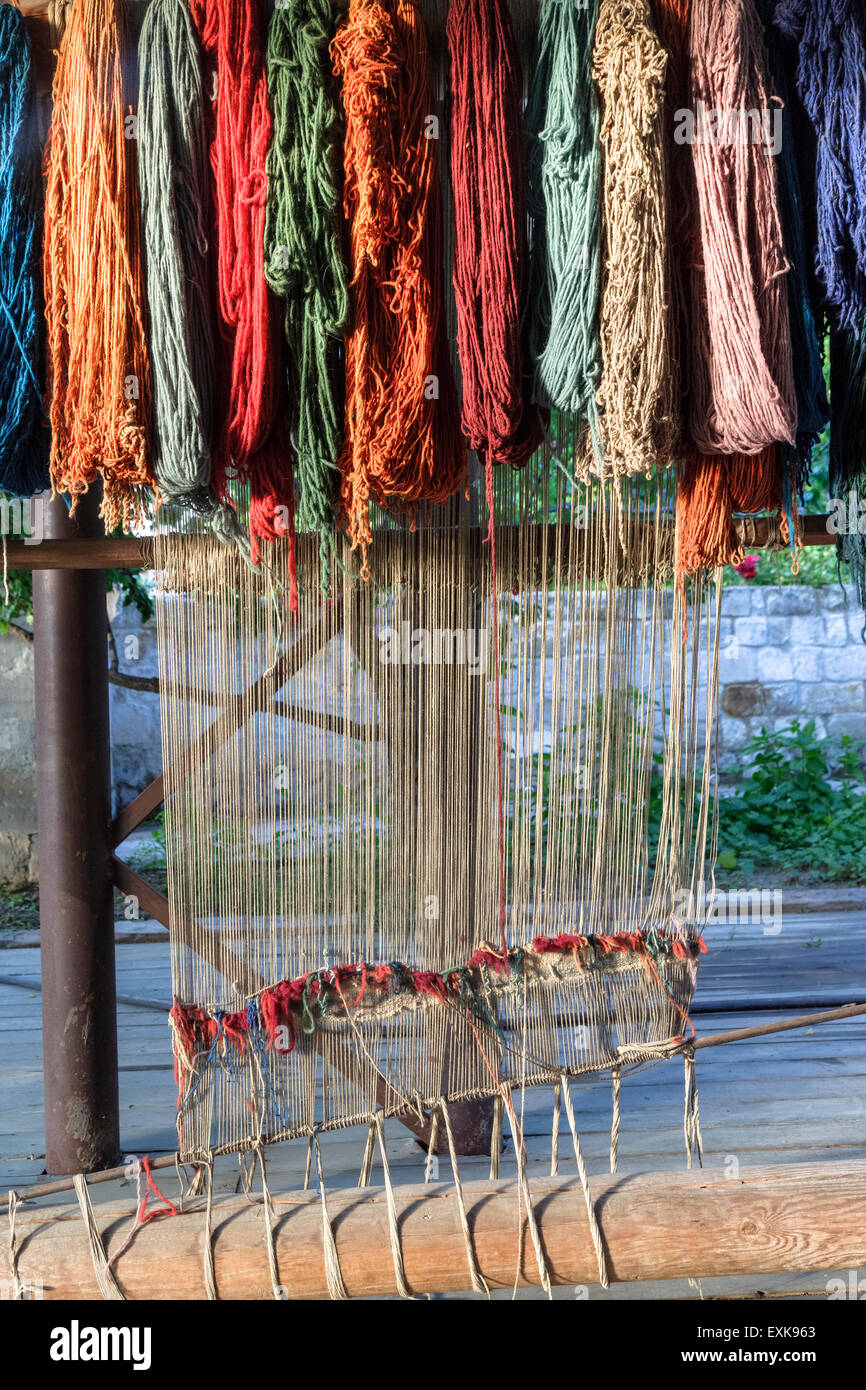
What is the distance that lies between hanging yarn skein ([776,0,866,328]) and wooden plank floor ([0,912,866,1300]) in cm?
120

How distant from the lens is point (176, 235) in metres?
1.40

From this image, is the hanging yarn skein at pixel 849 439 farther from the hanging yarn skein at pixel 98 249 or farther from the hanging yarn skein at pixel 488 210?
the hanging yarn skein at pixel 98 249

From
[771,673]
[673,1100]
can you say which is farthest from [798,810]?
[673,1100]

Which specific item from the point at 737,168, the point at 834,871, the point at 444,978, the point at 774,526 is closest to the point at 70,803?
the point at 444,978

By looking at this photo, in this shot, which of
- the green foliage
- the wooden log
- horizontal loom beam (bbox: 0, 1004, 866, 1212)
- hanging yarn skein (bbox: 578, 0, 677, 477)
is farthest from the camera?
the green foliage

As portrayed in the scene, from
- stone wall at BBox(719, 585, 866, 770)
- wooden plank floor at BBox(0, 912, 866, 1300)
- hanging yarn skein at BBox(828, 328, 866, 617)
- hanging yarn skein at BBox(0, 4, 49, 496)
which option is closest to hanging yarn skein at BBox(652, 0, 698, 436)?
hanging yarn skein at BBox(828, 328, 866, 617)

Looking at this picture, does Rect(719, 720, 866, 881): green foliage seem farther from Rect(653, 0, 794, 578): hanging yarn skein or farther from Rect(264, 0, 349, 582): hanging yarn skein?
Rect(264, 0, 349, 582): hanging yarn skein

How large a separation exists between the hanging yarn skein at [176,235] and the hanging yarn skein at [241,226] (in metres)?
0.03

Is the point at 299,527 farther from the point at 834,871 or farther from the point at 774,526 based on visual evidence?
the point at 834,871

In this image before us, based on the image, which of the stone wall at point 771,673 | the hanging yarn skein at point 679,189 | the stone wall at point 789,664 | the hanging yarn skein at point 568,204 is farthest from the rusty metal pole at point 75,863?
the stone wall at point 789,664

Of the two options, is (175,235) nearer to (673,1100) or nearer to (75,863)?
(75,863)

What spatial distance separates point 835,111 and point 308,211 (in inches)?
26.0

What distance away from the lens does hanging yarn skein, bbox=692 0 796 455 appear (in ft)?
4.51

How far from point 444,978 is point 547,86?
1.19 meters
